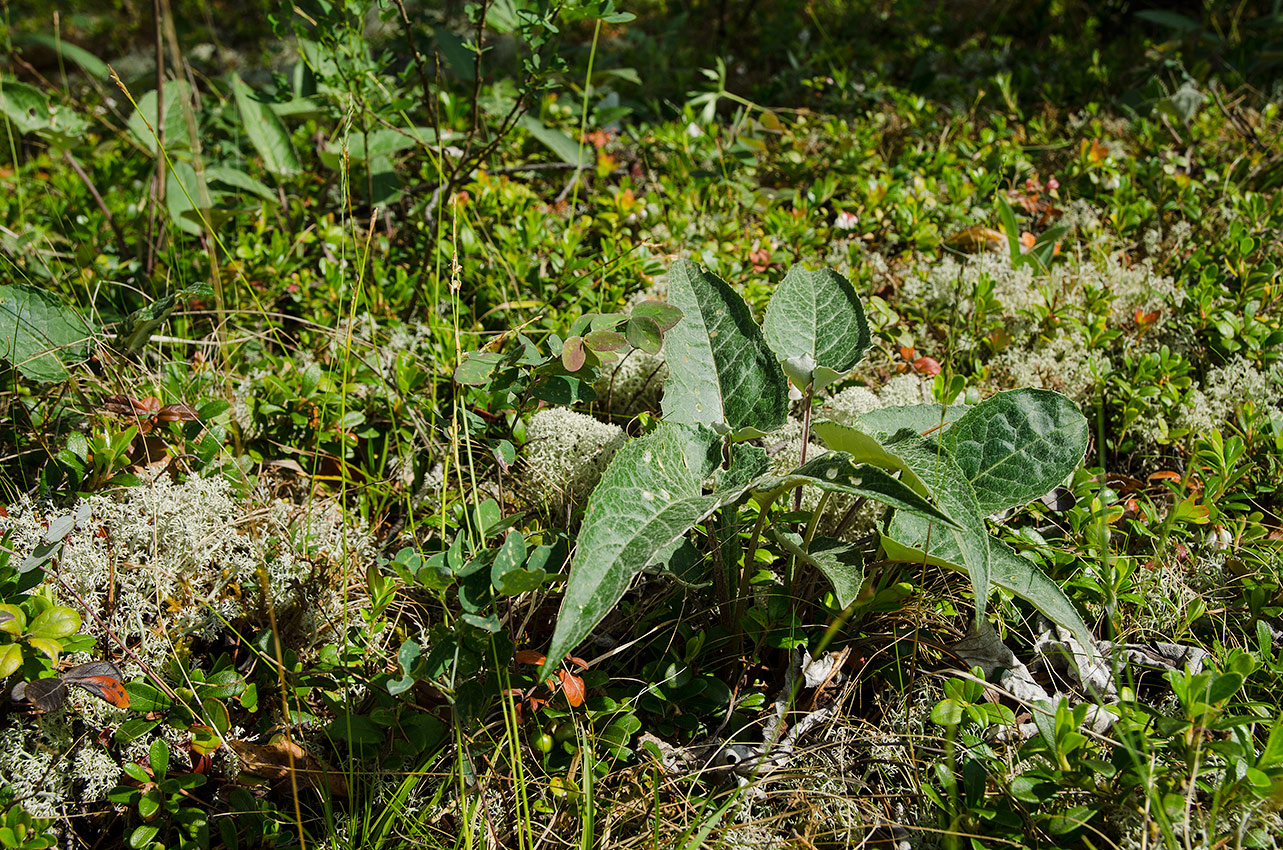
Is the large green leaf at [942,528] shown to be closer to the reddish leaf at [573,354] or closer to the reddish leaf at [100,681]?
the reddish leaf at [573,354]

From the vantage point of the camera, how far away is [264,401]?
7.30 ft

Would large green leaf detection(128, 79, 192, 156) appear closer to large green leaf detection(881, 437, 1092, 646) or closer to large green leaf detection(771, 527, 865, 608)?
large green leaf detection(771, 527, 865, 608)

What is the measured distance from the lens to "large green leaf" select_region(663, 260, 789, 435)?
5.64 feet

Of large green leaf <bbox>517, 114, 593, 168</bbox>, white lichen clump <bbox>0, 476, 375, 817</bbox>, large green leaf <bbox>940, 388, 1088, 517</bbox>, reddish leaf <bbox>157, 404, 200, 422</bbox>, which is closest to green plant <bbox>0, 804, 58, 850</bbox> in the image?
white lichen clump <bbox>0, 476, 375, 817</bbox>

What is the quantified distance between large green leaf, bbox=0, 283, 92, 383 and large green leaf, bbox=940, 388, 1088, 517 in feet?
6.73

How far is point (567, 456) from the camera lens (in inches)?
79.7

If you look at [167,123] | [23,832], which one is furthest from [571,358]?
[167,123]

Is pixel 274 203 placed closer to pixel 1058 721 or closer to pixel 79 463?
pixel 79 463

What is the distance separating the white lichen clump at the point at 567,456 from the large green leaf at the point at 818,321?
0.48 meters

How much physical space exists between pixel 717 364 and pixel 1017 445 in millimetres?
629

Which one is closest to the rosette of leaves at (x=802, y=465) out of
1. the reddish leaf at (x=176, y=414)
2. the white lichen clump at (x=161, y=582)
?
the white lichen clump at (x=161, y=582)

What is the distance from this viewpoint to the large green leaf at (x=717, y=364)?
172 centimetres

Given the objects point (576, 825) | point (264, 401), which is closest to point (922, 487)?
point (576, 825)

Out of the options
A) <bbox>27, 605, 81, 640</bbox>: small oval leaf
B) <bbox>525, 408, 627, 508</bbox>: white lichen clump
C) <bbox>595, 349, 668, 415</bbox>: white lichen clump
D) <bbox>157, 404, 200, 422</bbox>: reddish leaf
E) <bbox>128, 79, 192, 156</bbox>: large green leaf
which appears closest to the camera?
<bbox>27, 605, 81, 640</bbox>: small oval leaf
